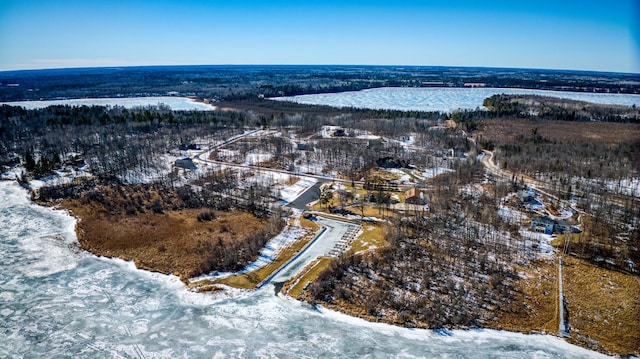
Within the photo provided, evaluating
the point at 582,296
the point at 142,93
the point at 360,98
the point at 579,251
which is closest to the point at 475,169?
the point at 579,251

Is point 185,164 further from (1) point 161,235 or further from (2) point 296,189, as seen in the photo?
(1) point 161,235

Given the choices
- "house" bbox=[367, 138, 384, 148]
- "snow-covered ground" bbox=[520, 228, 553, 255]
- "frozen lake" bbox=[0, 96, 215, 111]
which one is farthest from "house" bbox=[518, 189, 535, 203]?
"frozen lake" bbox=[0, 96, 215, 111]

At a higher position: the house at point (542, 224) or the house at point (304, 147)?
the house at point (304, 147)

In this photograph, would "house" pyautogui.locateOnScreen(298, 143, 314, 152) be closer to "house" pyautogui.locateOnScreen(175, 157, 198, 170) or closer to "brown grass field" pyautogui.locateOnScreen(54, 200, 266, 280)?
"house" pyautogui.locateOnScreen(175, 157, 198, 170)

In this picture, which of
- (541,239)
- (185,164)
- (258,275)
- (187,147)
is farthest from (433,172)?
(187,147)

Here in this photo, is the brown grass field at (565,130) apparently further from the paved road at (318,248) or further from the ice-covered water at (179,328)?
the ice-covered water at (179,328)

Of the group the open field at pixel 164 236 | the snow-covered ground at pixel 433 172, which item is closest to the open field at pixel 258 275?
the open field at pixel 164 236

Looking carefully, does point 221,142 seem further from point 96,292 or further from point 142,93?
point 142,93
